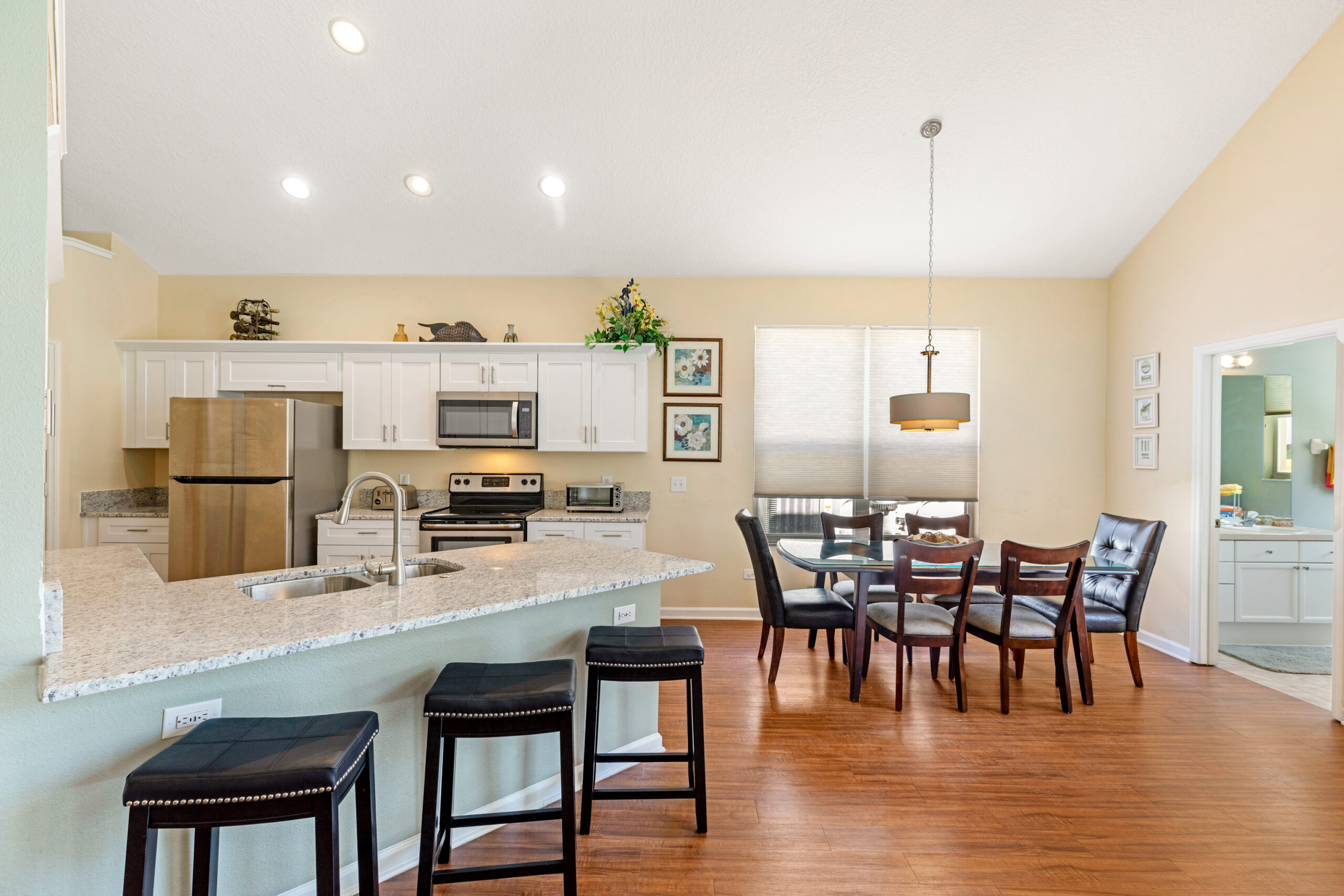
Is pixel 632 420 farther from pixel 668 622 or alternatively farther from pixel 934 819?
pixel 934 819

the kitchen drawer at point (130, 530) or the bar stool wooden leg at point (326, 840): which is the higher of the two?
the kitchen drawer at point (130, 530)

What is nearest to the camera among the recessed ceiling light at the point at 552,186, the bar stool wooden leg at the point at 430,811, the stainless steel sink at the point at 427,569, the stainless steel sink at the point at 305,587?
the bar stool wooden leg at the point at 430,811

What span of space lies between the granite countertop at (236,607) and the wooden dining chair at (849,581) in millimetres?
1676

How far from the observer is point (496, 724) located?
1.65 metres

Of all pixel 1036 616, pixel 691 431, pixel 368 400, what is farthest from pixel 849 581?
pixel 368 400

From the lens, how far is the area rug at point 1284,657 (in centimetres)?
366

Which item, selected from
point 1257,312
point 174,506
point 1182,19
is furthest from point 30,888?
point 1257,312

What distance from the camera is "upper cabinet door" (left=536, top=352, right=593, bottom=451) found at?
14.8ft

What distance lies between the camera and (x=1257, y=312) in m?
3.42

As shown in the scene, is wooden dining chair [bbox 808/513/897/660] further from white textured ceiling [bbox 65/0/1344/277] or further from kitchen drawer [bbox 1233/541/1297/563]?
kitchen drawer [bbox 1233/541/1297/563]

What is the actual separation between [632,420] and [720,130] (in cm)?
201

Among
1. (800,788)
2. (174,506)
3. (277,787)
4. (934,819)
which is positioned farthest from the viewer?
(174,506)

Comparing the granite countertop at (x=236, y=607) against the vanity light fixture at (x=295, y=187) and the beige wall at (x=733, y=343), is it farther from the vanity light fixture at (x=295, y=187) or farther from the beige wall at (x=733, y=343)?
the vanity light fixture at (x=295, y=187)

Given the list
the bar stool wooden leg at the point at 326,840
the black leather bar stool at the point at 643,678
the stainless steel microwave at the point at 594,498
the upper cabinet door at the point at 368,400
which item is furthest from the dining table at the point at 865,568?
the upper cabinet door at the point at 368,400
